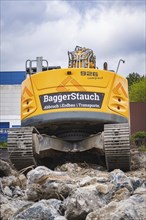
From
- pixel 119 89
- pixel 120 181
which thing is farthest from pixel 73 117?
pixel 120 181

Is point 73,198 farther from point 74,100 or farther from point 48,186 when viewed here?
point 74,100

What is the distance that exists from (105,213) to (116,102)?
449 cm

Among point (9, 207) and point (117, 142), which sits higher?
point (117, 142)

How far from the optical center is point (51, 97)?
7711 millimetres

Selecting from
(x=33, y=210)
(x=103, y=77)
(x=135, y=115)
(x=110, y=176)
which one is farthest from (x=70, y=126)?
(x=135, y=115)

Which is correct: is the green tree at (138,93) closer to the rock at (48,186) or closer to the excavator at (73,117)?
the excavator at (73,117)

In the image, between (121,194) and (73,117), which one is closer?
(121,194)

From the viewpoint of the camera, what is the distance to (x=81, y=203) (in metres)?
4.08

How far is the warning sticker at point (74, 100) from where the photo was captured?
763cm

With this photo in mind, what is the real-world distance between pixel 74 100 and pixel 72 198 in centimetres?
360

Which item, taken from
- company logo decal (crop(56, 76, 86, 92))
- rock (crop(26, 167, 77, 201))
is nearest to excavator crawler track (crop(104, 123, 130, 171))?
company logo decal (crop(56, 76, 86, 92))

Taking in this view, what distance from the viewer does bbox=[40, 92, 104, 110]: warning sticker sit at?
7.63 metres

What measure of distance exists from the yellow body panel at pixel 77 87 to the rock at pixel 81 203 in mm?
3350

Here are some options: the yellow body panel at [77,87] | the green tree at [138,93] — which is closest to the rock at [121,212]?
the yellow body panel at [77,87]
